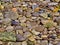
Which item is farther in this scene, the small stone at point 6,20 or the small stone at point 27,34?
the small stone at point 6,20

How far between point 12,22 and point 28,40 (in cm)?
36

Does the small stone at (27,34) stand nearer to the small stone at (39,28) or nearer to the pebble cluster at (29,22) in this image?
the pebble cluster at (29,22)

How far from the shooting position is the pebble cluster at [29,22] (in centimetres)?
249

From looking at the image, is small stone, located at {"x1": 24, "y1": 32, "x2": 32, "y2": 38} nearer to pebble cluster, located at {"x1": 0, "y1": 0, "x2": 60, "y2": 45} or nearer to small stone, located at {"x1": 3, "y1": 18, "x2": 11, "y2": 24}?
pebble cluster, located at {"x1": 0, "y1": 0, "x2": 60, "y2": 45}

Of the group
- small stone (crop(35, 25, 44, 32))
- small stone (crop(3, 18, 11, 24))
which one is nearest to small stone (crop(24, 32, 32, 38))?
small stone (crop(35, 25, 44, 32))

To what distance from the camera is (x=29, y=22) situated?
109 inches

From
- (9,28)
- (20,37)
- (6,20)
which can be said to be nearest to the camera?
(20,37)

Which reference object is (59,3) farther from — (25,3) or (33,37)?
(33,37)

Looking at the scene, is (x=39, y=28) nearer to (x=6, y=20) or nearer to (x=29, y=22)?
(x=29, y=22)

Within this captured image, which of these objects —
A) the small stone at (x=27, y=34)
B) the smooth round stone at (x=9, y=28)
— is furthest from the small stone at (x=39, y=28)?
the smooth round stone at (x=9, y=28)

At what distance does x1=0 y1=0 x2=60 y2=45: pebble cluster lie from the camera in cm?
249

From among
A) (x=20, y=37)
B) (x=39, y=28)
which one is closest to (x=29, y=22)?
(x=39, y=28)

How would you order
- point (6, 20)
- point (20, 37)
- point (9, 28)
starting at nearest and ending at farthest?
point (20, 37) < point (9, 28) < point (6, 20)

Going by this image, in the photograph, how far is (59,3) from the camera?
3.18 meters
